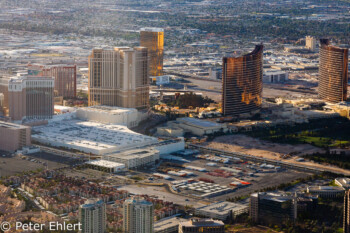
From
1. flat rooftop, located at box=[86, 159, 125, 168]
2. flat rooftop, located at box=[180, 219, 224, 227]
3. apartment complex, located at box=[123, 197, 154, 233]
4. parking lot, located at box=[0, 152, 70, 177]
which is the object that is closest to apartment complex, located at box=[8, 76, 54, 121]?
parking lot, located at box=[0, 152, 70, 177]

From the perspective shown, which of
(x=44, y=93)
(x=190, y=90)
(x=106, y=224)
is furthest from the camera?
(x=190, y=90)

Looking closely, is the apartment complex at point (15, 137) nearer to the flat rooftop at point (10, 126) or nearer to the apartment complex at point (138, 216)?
the flat rooftop at point (10, 126)

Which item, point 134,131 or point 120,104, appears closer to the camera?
point 134,131

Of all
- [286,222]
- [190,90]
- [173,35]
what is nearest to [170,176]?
[286,222]

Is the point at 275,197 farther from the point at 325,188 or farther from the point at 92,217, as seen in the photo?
the point at 92,217

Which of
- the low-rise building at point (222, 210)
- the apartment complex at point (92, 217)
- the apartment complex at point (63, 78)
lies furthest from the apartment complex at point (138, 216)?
the apartment complex at point (63, 78)

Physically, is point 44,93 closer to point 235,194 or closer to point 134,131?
point 134,131
